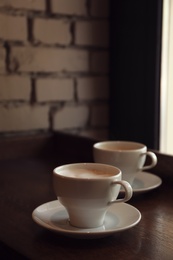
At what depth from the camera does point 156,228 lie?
65 cm

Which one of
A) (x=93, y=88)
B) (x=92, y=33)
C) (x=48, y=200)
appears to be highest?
(x=92, y=33)

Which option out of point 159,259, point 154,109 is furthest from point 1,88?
point 159,259

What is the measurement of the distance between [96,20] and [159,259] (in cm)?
97

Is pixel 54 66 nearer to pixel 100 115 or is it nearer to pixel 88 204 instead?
pixel 100 115

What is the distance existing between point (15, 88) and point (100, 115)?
0.32 m

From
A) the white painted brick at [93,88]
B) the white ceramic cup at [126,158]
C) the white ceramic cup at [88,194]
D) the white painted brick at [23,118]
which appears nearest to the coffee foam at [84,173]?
the white ceramic cup at [88,194]

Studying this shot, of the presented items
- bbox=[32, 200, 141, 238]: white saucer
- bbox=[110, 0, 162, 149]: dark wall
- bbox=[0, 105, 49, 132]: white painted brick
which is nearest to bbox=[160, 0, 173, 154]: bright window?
bbox=[110, 0, 162, 149]: dark wall

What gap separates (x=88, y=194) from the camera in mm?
596

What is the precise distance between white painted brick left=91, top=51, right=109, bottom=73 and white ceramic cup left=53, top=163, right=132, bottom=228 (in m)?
0.78

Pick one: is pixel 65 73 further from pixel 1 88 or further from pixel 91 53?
pixel 1 88

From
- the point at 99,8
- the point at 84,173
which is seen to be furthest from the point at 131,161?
the point at 99,8

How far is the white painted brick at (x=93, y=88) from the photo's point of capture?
1364mm

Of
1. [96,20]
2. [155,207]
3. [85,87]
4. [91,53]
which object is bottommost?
[155,207]

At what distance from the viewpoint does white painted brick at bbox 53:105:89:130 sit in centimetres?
133
